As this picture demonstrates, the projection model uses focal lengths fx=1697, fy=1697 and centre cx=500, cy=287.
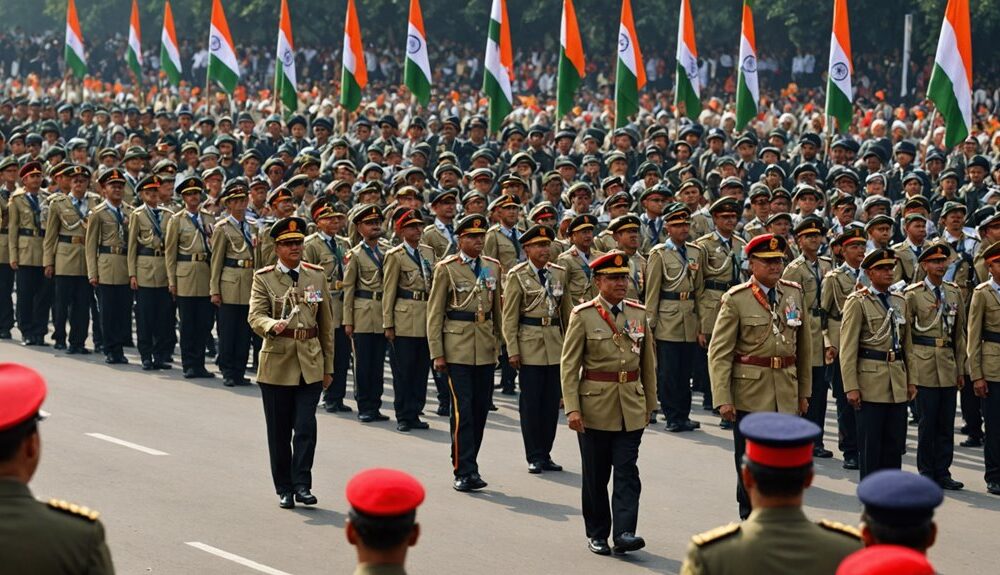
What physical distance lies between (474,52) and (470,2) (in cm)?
193

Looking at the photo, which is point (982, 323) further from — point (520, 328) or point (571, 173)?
point (571, 173)

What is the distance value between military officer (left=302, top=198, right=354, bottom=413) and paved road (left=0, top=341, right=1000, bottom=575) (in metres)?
0.38

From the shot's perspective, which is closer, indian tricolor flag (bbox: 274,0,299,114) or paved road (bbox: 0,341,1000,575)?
paved road (bbox: 0,341,1000,575)

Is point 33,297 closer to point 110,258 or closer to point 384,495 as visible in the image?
point 110,258

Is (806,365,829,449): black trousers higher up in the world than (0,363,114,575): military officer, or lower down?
lower down

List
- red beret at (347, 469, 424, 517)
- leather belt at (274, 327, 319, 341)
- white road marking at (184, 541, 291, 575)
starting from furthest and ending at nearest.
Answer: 1. leather belt at (274, 327, 319, 341)
2. white road marking at (184, 541, 291, 575)
3. red beret at (347, 469, 424, 517)

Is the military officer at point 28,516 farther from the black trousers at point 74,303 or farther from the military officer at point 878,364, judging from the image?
the black trousers at point 74,303

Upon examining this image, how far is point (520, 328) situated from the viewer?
12578 mm

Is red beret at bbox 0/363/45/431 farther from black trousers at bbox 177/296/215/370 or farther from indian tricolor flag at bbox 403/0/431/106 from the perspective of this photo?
indian tricolor flag at bbox 403/0/431/106

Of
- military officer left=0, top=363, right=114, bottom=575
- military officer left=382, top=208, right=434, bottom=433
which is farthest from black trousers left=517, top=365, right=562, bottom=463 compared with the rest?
military officer left=0, top=363, right=114, bottom=575

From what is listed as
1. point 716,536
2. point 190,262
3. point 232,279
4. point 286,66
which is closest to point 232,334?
point 232,279

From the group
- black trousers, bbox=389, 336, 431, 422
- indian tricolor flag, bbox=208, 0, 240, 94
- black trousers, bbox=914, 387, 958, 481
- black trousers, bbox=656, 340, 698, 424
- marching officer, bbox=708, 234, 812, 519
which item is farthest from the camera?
indian tricolor flag, bbox=208, 0, 240, 94

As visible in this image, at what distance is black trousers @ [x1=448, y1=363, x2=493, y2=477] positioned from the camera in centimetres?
1180

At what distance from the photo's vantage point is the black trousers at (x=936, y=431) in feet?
40.1
